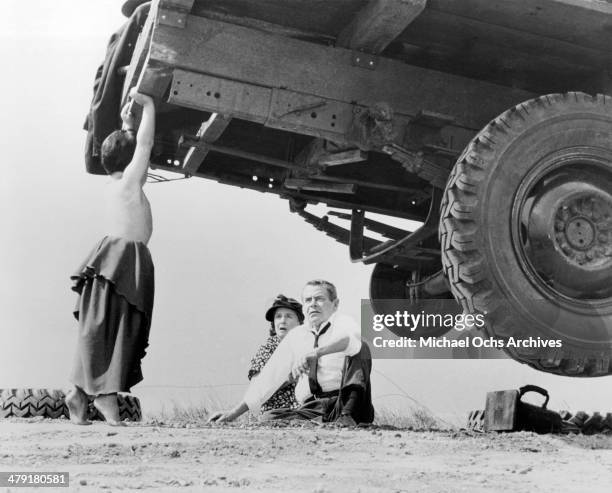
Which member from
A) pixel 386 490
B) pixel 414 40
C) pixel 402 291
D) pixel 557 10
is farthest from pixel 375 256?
pixel 386 490

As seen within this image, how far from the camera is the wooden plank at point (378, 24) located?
17.2 ft

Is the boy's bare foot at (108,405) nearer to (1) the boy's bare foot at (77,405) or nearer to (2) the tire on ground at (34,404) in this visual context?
(1) the boy's bare foot at (77,405)

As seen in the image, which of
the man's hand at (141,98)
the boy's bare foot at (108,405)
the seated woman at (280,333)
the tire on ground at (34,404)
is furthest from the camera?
the tire on ground at (34,404)

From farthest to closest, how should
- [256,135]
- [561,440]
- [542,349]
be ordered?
[256,135]
[542,349]
[561,440]

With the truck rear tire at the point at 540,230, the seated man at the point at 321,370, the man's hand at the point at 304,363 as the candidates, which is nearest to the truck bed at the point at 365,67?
the truck rear tire at the point at 540,230

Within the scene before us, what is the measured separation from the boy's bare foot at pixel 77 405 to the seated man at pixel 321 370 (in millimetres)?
763

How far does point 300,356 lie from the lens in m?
5.21

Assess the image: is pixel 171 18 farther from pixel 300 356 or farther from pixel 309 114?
pixel 300 356

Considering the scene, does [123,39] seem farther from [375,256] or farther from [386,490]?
[386,490]

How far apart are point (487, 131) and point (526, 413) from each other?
162 centimetres

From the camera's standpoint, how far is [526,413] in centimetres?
536

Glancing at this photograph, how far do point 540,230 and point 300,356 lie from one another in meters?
1.56

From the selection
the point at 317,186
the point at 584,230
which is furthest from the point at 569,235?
the point at 317,186

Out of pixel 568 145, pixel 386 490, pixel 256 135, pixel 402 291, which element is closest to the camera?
pixel 386 490
